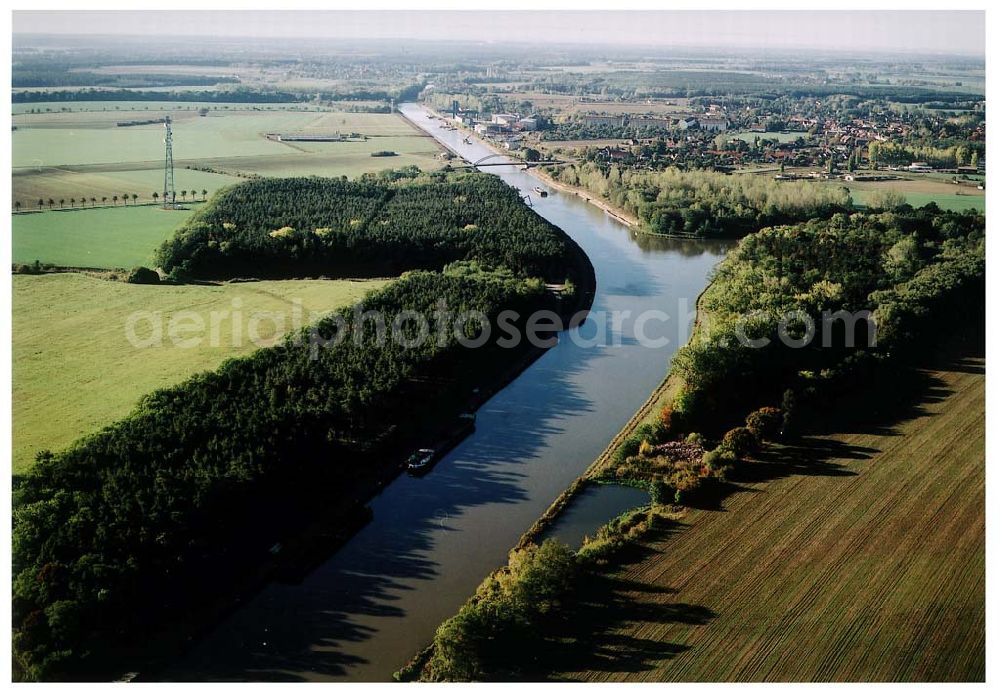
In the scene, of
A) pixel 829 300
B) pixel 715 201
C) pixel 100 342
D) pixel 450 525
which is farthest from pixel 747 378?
pixel 715 201

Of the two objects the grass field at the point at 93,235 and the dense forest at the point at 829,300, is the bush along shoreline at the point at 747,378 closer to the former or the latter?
the dense forest at the point at 829,300

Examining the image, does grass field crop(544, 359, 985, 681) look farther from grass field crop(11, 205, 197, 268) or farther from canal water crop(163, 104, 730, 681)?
grass field crop(11, 205, 197, 268)

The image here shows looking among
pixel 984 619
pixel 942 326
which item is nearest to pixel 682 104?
pixel 942 326

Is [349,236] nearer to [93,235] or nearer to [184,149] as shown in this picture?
[93,235]

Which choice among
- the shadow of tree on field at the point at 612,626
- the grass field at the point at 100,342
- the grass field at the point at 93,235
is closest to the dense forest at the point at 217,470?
the grass field at the point at 100,342

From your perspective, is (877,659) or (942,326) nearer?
(877,659)

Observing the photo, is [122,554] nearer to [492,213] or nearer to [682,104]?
[492,213]
